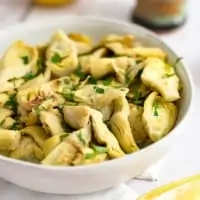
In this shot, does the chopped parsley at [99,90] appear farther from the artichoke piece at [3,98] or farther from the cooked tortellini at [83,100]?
the artichoke piece at [3,98]

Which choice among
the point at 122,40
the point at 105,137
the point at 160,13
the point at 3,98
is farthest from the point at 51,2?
the point at 105,137

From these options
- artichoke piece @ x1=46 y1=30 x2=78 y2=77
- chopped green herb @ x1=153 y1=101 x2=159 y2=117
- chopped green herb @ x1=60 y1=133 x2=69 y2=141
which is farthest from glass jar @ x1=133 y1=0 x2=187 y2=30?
chopped green herb @ x1=60 y1=133 x2=69 y2=141

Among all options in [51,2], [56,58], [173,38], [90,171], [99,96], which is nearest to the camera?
[90,171]

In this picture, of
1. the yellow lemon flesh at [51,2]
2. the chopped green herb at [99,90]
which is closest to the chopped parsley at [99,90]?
the chopped green herb at [99,90]

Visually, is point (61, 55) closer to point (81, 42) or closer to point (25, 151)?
point (81, 42)

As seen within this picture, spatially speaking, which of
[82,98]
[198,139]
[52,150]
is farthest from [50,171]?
[198,139]

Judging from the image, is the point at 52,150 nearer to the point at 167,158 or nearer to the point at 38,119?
the point at 38,119
